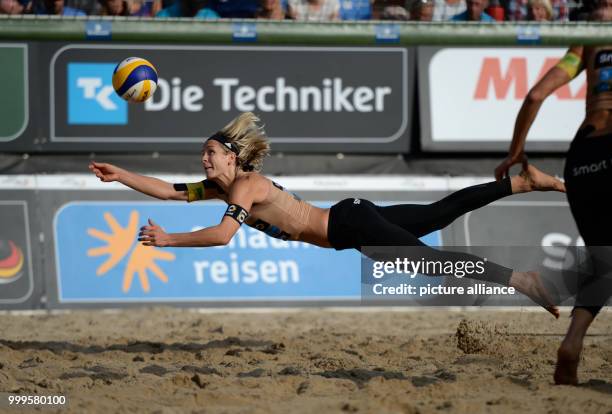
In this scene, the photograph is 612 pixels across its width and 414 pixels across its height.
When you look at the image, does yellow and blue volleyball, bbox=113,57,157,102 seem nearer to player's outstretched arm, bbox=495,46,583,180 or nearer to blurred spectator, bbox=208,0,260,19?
player's outstretched arm, bbox=495,46,583,180

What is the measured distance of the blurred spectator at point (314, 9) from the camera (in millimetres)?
8766

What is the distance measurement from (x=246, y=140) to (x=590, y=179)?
7.34 feet

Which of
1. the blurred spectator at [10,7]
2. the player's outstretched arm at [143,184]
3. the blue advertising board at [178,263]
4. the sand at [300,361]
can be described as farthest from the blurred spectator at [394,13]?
the blurred spectator at [10,7]

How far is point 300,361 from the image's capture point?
6.46 m

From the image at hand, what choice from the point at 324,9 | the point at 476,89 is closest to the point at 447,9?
the point at 476,89

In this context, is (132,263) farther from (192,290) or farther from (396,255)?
(396,255)

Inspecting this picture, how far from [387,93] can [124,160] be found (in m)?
2.71

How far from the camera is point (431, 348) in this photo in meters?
6.92

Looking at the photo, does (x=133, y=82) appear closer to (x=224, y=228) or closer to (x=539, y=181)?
(x=224, y=228)

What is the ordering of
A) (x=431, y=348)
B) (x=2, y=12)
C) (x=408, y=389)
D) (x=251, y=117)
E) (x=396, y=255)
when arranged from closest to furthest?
1. (x=408, y=389)
2. (x=396, y=255)
3. (x=251, y=117)
4. (x=431, y=348)
5. (x=2, y=12)

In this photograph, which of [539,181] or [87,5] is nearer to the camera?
[539,181]

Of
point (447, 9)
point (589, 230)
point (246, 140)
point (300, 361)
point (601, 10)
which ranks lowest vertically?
point (300, 361)

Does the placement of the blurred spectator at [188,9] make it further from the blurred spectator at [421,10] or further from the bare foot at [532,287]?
the bare foot at [532,287]

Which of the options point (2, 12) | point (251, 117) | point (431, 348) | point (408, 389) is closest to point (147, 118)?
point (2, 12)
